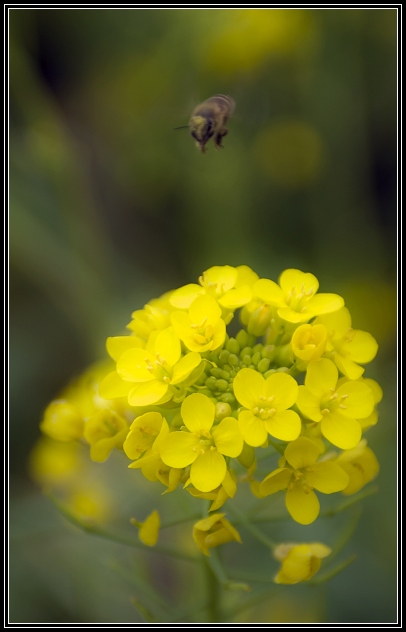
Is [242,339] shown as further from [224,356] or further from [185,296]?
[185,296]

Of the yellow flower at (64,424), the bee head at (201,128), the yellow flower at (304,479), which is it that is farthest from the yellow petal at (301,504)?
the bee head at (201,128)

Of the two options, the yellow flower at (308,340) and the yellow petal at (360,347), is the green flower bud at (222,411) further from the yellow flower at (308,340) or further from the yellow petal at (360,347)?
the yellow petal at (360,347)

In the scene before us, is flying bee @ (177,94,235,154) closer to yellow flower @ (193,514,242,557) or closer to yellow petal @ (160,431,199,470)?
yellow petal @ (160,431,199,470)

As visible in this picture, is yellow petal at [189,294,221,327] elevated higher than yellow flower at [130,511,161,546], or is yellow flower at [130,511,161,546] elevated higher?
yellow petal at [189,294,221,327]

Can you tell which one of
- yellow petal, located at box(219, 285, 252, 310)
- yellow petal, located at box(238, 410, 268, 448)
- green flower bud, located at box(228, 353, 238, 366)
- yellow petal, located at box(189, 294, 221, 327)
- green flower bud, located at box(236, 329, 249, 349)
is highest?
yellow petal, located at box(219, 285, 252, 310)

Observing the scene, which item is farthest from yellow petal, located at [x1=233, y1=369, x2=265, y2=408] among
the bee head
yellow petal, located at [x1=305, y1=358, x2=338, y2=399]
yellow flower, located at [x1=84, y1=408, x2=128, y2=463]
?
the bee head

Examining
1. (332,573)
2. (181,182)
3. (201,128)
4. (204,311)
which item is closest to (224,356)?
(204,311)

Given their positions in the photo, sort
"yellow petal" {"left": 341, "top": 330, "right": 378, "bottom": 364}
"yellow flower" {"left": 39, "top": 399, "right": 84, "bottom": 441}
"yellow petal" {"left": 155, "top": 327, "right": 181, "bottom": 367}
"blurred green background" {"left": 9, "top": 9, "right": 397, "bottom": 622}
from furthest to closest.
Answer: "blurred green background" {"left": 9, "top": 9, "right": 397, "bottom": 622} → "yellow flower" {"left": 39, "top": 399, "right": 84, "bottom": 441} → "yellow petal" {"left": 341, "top": 330, "right": 378, "bottom": 364} → "yellow petal" {"left": 155, "top": 327, "right": 181, "bottom": 367}
